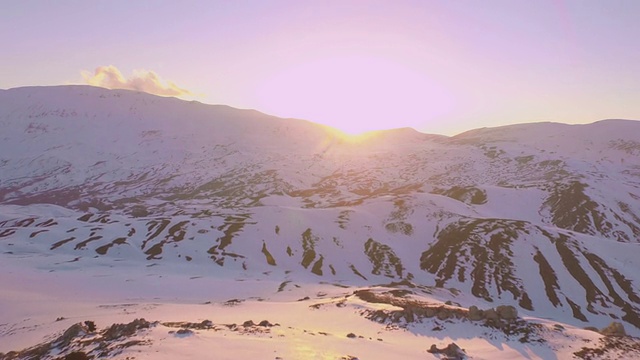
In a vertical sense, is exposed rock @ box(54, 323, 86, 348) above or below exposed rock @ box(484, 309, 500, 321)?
above

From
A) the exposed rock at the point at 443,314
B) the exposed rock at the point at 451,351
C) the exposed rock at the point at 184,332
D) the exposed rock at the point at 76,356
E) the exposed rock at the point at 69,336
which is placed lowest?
the exposed rock at the point at 443,314

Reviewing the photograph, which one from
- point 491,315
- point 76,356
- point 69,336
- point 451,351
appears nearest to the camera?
point 76,356

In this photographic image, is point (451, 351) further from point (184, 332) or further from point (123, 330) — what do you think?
point (123, 330)

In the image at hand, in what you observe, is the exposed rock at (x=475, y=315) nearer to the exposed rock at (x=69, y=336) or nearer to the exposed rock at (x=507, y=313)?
the exposed rock at (x=507, y=313)

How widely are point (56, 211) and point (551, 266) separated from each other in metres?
195

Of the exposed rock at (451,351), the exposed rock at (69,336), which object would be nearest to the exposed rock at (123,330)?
the exposed rock at (69,336)

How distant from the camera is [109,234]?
121688mm

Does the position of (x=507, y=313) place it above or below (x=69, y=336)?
below

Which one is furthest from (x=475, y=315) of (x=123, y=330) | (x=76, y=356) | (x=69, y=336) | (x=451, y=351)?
(x=69, y=336)

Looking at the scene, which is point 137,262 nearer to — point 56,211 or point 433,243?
point 433,243

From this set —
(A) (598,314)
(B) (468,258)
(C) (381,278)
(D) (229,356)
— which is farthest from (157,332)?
(B) (468,258)

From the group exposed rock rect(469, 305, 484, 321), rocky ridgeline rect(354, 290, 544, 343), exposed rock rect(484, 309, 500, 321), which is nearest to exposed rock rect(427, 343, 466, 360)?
rocky ridgeline rect(354, 290, 544, 343)

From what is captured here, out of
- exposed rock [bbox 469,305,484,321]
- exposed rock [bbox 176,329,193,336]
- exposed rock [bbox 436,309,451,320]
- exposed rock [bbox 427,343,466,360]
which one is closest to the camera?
exposed rock [bbox 176,329,193,336]

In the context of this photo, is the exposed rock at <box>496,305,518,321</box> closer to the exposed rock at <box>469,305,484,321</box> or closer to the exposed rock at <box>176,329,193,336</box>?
the exposed rock at <box>469,305,484,321</box>
